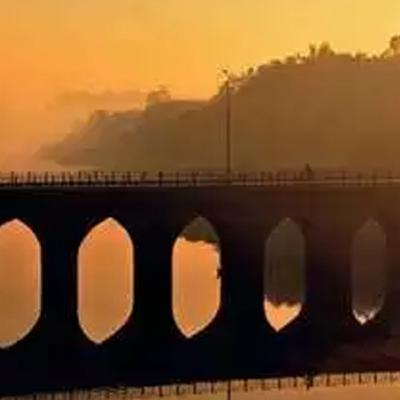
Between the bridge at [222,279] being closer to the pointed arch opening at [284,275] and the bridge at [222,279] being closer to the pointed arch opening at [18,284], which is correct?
the pointed arch opening at [18,284]

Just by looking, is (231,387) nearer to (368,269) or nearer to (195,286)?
(195,286)

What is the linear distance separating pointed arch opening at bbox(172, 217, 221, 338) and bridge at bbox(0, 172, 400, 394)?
6.14ft

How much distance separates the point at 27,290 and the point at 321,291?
2166cm

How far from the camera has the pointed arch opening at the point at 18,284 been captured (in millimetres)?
47750

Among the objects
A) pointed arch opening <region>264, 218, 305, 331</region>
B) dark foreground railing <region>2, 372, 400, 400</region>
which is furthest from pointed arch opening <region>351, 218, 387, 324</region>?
dark foreground railing <region>2, 372, 400, 400</region>

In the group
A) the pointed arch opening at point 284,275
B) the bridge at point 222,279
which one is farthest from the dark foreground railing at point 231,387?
the pointed arch opening at point 284,275

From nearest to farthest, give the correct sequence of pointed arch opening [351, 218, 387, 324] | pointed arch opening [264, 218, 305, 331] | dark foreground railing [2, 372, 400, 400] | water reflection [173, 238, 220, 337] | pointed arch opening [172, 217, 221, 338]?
1. dark foreground railing [2, 372, 400, 400]
2. pointed arch opening [172, 217, 221, 338]
3. water reflection [173, 238, 220, 337]
4. pointed arch opening [264, 218, 305, 331]
5. pointed arch opening [351, 218, 387, 324]

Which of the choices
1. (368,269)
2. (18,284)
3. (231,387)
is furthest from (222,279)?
(368,269)

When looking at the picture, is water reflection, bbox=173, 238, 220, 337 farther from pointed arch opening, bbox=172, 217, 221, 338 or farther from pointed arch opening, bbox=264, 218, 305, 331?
pointed arch opening, bbox=264, 218, 305, 331

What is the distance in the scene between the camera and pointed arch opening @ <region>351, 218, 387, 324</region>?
197 ft

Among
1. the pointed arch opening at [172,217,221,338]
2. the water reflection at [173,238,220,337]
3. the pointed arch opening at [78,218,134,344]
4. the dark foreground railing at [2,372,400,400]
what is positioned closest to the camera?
the dark foreground railing at [2,372,400,400]

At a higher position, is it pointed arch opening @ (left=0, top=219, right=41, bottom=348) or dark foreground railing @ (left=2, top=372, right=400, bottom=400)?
pointed arch opening @ (left=0, top=219, right=41, bottom=348)

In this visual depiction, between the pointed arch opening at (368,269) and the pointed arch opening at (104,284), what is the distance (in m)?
10.4

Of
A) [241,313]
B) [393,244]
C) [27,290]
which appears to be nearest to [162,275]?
[241,313]
